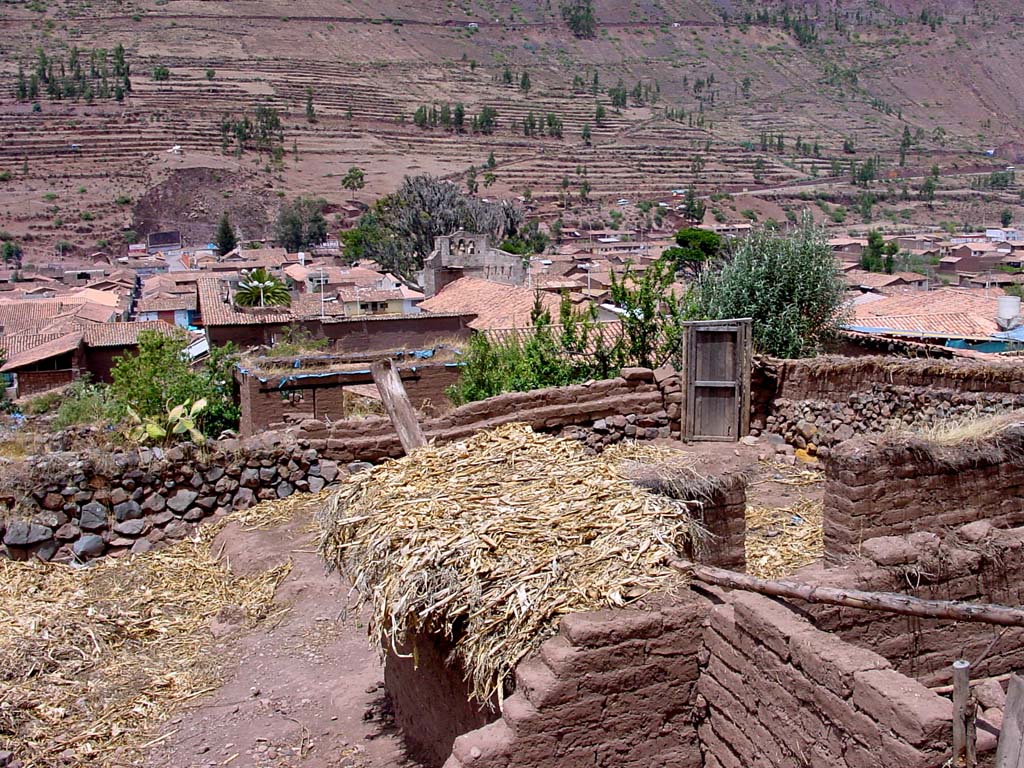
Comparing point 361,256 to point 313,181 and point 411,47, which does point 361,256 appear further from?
point 411,47

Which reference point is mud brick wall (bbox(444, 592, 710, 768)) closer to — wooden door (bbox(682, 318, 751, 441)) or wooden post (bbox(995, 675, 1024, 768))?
wooden post (bbox(995, 675, 1024, 768))

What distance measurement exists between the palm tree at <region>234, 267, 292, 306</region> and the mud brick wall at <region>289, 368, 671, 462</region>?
23.9 metres

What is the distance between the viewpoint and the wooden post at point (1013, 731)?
3.12 meters

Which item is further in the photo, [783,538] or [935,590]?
[783,538]

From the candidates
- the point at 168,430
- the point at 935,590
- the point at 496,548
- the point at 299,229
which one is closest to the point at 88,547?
the point at 168,430

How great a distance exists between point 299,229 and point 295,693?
77909mm

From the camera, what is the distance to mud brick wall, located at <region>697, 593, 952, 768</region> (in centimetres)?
357

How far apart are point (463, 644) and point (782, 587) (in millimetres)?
1449

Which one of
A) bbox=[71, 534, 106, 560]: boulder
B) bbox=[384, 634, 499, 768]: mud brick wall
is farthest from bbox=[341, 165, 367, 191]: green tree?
bbox=[384, 634, 499, 768]: mud brick wall

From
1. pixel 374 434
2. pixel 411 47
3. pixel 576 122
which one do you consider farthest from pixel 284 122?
→ pixel 374 434

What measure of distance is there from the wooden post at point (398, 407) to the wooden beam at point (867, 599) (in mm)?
3292

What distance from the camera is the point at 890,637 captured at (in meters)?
4.80

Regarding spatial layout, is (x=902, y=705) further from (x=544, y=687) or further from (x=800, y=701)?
(x=544, y=687)

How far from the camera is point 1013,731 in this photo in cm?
316
